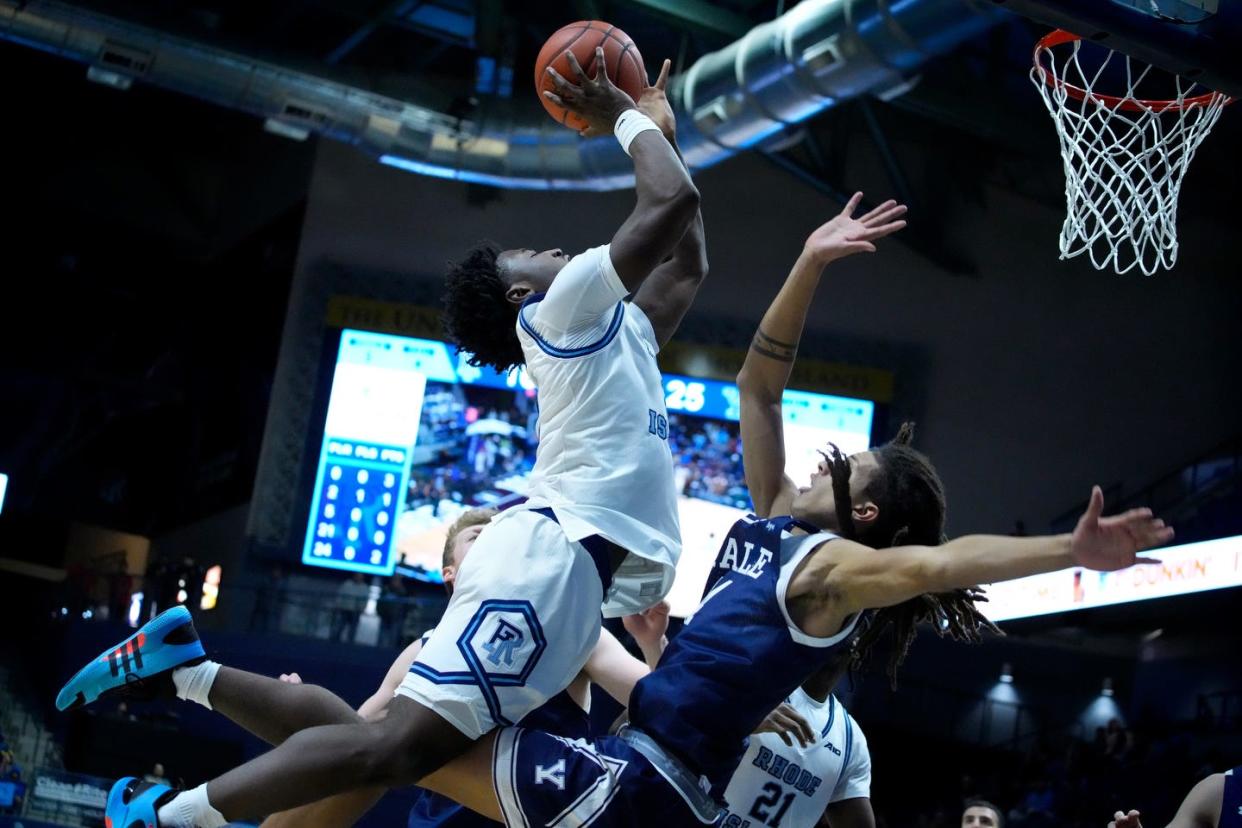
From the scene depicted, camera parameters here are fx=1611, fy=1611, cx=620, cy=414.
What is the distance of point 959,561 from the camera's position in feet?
11.4

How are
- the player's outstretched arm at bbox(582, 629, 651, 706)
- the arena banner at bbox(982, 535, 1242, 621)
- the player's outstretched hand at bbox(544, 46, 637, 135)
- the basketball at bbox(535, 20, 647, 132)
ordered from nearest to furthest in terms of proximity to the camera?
the player's outstretched hand at bbox(544, 46, 637, 135)
the basketball at bbox(535, 20, 647, 132)
the player's outstretched arm at bbox(582, 629, 651, 706)
the arena banner at bbox(982, 535, 1242, 621)

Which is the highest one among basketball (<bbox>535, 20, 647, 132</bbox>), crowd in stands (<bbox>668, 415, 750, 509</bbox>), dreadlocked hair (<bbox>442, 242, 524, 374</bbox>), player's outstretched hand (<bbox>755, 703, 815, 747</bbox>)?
crowd in stands (<bbox>668, 415, 750, 509</bbox>)

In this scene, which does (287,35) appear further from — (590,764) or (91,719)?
(590,764)

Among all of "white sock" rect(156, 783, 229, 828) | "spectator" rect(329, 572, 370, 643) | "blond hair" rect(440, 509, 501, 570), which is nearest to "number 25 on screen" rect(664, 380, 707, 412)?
"spectator" rect(329, 572, 370, 643)

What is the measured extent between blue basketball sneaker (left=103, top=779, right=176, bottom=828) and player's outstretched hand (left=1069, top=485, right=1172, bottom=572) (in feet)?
7.01

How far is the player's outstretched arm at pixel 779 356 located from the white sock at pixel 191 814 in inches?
74.5

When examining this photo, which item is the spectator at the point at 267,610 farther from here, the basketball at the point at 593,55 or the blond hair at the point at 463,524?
the basketball at the point at 593,55

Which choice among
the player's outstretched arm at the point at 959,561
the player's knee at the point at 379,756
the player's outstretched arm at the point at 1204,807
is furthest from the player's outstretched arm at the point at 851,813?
the player's knee at the point at 379,756

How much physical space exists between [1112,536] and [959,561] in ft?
1.21

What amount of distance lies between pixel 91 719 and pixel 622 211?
Answer: 8.26 meters

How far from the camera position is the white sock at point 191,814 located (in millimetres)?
3680

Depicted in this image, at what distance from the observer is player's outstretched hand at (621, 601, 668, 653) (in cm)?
495

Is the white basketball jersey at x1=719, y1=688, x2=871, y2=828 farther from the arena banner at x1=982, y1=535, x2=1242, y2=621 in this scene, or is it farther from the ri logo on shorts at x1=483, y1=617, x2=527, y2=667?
the arena banner at x1=982, y1=535, x2=1242, y2=621

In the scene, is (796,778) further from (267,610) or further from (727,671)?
(267,610)
